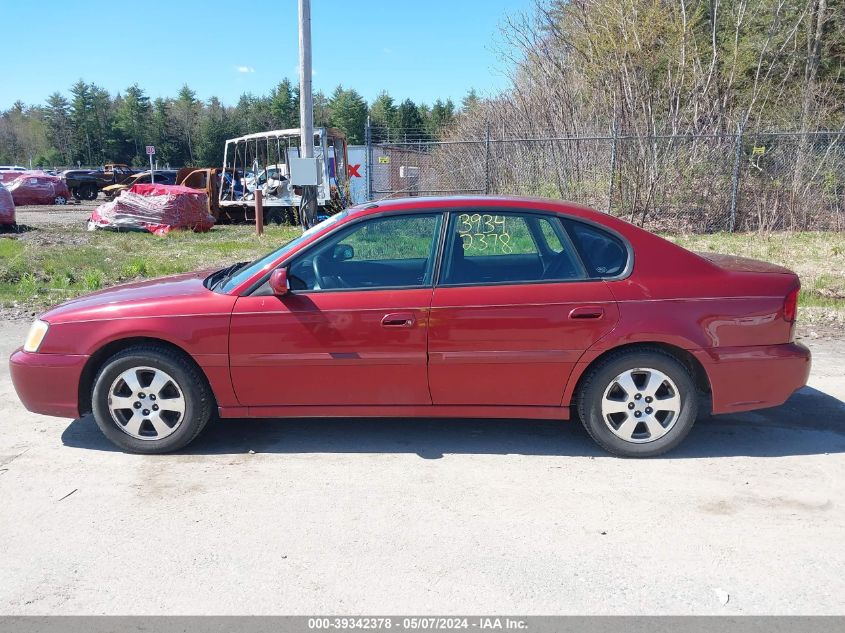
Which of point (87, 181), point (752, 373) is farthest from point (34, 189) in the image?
point (752, 373)

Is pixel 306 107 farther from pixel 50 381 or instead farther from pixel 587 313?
pixel 587 313

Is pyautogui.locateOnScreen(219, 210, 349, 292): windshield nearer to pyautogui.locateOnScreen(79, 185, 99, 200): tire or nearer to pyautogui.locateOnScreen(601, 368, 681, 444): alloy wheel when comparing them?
pyautogui.locateOnScreen(601, 368, 681, 444): alloy wheel

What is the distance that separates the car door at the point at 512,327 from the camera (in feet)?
13.9

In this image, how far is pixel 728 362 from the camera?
427 cm

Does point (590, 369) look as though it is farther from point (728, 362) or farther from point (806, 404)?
point (806, 404)

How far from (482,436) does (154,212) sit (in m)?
15.8

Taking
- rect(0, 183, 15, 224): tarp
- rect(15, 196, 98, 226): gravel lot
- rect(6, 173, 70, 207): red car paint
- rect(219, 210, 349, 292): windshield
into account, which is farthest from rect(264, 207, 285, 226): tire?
rect(219, 210, 349, 292): windshield

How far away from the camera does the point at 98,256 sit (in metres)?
12.9

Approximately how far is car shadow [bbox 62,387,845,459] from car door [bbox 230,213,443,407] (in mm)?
416

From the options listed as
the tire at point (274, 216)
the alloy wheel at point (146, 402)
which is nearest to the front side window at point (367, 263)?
the alloy wheel at point (146, 402)

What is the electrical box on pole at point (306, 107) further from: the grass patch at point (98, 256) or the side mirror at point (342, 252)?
the side mirror at point (342, 252)

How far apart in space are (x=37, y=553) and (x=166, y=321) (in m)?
1.51

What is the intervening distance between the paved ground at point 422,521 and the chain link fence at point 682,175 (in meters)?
11.6

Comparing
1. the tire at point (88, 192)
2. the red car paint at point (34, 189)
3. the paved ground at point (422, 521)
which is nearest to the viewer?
the paved ground at point (422, 521)
